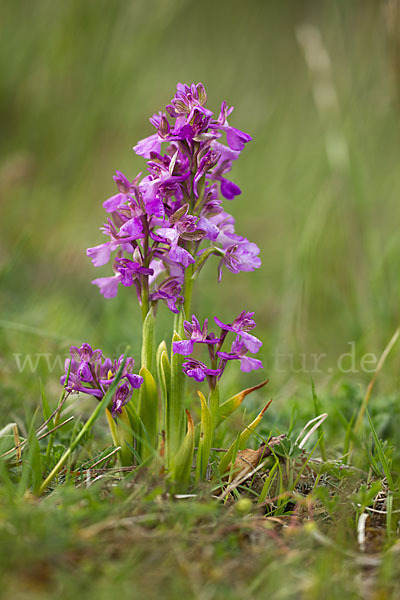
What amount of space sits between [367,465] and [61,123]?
2.72 metres

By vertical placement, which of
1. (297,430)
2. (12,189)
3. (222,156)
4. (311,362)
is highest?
(12,189)

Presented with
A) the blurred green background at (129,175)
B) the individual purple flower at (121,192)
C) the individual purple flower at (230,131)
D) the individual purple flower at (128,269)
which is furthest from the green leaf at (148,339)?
the blurred green background at (129,175)

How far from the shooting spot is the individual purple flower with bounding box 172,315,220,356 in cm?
152

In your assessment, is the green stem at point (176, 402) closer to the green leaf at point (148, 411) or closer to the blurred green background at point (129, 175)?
the green leaf at point (148, 411)

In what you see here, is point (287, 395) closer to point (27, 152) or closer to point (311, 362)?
point (311, 362)

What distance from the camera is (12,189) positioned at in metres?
3.10

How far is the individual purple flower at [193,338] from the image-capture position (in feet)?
4.99

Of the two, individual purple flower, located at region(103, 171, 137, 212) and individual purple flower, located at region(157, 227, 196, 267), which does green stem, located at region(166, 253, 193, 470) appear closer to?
individual purple flower, located at region(157, 227, 196, 267)

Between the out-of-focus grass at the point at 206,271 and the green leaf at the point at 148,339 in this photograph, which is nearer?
the out-of-focus grass at the point at 206,271

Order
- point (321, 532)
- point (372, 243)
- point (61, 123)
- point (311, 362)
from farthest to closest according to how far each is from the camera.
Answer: point (372, 243)
point (61, 123)
point (311, 362)
point (321, 532)

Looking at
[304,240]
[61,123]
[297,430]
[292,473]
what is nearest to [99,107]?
[61,123]

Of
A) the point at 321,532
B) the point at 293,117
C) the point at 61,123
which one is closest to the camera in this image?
the point at 321,532

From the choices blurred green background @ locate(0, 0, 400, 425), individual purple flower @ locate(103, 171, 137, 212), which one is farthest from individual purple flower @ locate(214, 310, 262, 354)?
blurred green background @ locate(0, 0, 400, 425)

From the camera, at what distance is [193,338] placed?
155 centimetres
